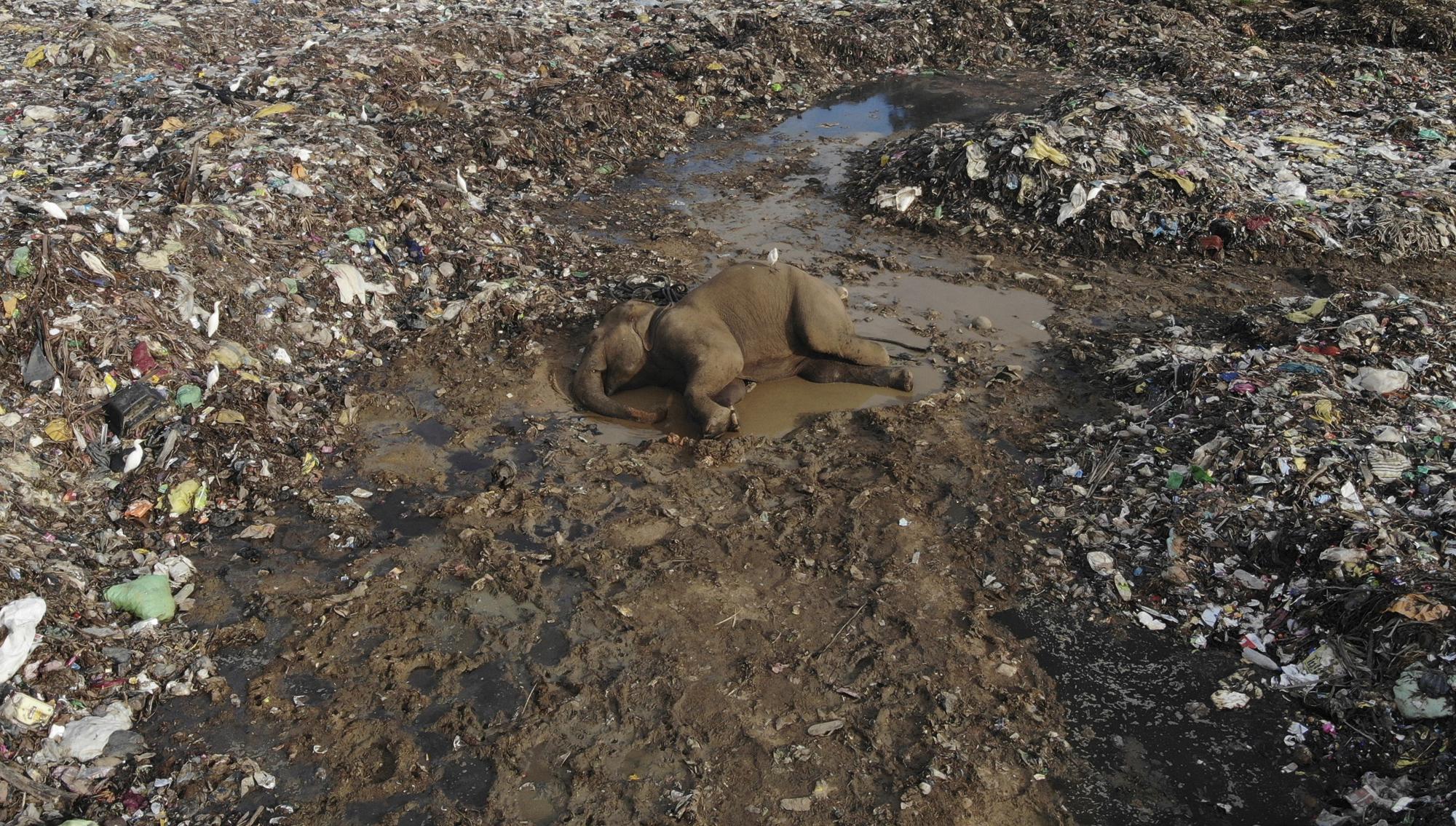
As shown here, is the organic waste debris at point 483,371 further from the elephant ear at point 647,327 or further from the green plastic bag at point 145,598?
the elephant ear at point 647,327

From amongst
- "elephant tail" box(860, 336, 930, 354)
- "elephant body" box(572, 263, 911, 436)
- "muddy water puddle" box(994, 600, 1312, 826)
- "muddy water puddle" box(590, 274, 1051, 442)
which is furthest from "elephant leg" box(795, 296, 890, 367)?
"muddy water puddle" box(994, 600, 1312, 826)

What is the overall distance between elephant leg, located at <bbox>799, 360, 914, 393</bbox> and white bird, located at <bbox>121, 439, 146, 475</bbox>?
3.94 metres

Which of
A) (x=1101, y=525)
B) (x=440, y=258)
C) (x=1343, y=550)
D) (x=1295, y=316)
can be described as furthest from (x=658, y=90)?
(x=1343, y=550)

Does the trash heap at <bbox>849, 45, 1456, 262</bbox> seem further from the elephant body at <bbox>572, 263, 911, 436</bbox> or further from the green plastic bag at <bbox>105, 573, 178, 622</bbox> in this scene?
the green plastic bag at <bbox>105, 573, 178, 622</bbox>

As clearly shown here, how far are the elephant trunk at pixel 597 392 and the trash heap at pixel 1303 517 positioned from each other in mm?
2444

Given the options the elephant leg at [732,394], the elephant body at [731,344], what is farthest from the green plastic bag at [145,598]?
the elephant leg at [732,394]

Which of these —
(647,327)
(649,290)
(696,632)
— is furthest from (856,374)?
(696,632)

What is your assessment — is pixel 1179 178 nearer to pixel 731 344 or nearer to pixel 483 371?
pixel 731 344

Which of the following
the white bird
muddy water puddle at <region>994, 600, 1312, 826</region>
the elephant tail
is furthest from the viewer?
the elephant tail

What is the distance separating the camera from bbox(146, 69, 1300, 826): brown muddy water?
3312 millimetres

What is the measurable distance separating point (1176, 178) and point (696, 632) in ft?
21.1

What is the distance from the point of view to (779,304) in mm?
5777

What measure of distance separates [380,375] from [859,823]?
4.32m

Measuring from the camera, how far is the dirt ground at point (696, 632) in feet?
10.9
